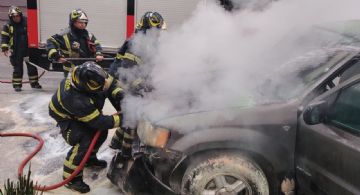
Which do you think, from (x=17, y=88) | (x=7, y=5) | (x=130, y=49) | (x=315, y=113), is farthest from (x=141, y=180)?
(x=7, y=5)

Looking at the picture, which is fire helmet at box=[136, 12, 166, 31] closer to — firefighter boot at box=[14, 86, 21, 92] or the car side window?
the car side window

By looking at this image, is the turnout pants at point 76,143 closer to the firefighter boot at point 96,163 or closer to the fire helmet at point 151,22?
the firefighter boot at point 96,163

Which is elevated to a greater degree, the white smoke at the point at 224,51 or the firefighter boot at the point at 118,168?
the white smoke at the point at 224,51

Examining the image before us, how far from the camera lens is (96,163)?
4.94 m

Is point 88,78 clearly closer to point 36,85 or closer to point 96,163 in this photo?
point 96,163

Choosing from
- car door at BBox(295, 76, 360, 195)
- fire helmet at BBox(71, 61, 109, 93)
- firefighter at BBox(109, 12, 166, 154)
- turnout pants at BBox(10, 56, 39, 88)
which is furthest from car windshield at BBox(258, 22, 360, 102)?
turnout pants at BBox(10, 56, 39, 88)

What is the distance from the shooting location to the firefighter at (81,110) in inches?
161

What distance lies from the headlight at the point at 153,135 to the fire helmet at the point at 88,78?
2.04 feet

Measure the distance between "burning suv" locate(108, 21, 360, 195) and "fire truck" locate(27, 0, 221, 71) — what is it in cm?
522

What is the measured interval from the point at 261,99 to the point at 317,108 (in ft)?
1.85

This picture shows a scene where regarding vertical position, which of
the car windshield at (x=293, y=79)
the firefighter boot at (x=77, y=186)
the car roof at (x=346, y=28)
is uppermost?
the car roof at (x=346, y=28)

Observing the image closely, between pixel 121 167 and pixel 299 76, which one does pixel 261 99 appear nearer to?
pixel 299 76

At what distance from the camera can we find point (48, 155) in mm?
5242

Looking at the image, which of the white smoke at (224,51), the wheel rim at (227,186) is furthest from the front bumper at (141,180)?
the white smoke at (224,51)
